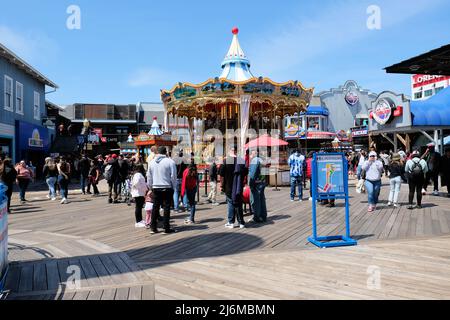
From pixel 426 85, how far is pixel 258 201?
3916cm

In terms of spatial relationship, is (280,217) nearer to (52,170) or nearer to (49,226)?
(49,226)

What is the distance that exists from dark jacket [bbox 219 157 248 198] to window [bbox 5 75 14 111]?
17416 millimetres

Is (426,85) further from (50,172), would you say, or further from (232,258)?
(232,258)

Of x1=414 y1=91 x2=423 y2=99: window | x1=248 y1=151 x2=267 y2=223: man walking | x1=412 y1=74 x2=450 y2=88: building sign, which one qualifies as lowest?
x1=248 y1=151 x2=267 y2=223: man walking

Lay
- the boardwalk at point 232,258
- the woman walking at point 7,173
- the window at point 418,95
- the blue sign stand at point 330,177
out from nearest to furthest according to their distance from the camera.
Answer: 1. the boardwalk at point 232,258
2. the blue sign stand at point 330,177
3. the woman walking at point 7,173
4. the window at point 418,95

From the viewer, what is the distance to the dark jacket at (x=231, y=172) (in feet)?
23.8

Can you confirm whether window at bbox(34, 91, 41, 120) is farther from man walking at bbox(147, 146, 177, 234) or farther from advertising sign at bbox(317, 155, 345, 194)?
advertising sign at bbox(317, 155, 345, 194)

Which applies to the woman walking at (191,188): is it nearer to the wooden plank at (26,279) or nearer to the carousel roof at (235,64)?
the wooden plank at (26,279)

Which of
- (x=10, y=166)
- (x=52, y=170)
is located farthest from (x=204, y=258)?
(x=52, y=170)

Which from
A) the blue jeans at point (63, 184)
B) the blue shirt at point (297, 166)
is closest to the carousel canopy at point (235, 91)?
the blue shirt at point (297, 166)

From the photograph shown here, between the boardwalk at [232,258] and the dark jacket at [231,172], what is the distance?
0.88m

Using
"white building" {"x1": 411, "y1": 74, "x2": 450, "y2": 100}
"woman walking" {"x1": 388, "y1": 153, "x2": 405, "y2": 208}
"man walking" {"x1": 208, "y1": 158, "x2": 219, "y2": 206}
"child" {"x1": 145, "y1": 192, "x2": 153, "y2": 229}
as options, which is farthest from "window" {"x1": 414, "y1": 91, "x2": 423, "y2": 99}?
"child" {"x1": 145, "y1": 192, "x2": 153, "y2": 229}

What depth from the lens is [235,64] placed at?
19734 mm

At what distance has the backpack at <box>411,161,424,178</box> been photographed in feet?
30.6
